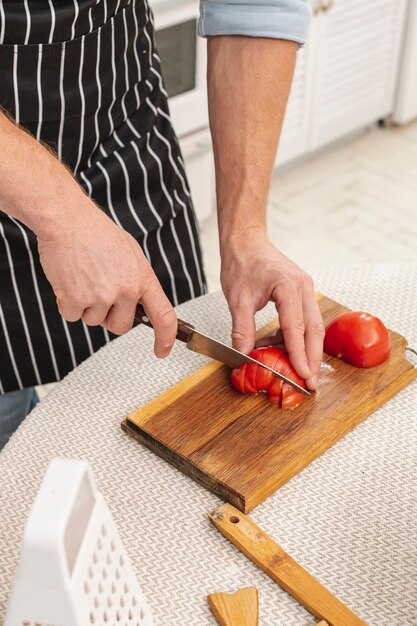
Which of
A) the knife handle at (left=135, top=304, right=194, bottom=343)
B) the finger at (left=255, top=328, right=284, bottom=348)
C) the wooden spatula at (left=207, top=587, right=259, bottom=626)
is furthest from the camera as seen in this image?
the finger at (left=255, top=328, right=284, bottom=348)

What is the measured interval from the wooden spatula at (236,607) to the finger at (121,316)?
0.36 m

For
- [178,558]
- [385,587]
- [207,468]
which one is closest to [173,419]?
[207,468]

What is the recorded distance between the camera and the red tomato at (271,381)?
107 cm

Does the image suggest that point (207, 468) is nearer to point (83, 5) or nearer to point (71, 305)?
point (71, 305)

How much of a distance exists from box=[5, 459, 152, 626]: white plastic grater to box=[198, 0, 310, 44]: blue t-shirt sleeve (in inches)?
35.0

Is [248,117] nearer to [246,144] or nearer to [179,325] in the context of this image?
[246,144]

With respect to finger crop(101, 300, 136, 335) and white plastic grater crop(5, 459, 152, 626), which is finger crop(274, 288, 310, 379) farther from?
white plastic grater crop(5, 459, 152, 626)

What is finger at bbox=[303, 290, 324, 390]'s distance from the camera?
111cm

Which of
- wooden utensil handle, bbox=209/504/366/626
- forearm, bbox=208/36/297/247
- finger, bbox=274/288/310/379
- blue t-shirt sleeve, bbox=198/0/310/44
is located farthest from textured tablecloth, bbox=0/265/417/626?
blue t-shirt sleeve, bbox=198/0/310/44

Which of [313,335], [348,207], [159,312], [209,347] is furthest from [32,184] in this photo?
[348,207]

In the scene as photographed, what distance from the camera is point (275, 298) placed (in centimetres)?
115

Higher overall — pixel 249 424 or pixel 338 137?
pixel 249 424

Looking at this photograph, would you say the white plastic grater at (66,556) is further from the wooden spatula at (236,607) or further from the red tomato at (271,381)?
the red tomato at (271,381)

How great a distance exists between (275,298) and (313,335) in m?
0.08
